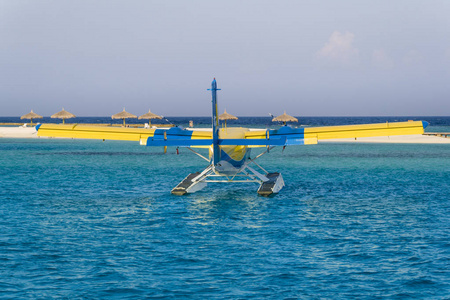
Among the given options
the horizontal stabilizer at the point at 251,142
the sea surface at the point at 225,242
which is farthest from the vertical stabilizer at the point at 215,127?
the sea surface at the point at 225,242

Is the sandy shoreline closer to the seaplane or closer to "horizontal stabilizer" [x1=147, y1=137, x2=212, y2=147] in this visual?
the seaplane

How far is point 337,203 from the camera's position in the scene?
20641 millimetres

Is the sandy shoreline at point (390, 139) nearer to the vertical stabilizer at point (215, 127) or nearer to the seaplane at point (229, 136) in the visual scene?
the seaplane at point (229, 136)

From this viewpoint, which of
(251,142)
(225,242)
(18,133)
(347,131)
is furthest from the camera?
(18,133)

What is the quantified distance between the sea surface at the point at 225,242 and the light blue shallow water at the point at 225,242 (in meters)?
0.04

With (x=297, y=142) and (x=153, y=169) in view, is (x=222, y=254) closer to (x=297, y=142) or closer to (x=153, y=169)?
(x=297, y=142)

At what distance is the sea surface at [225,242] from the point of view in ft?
33.7

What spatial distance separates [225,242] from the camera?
46.0 feet

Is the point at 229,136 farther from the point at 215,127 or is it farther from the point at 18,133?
the point at 18,133

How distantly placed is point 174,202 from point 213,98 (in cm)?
472

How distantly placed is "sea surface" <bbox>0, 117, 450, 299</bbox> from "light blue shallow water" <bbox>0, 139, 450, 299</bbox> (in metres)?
0.04

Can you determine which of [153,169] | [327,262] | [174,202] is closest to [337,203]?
[174,202]

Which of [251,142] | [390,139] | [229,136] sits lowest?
[390,139]

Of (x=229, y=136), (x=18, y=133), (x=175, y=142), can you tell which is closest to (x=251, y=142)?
(x=229, y=136)
